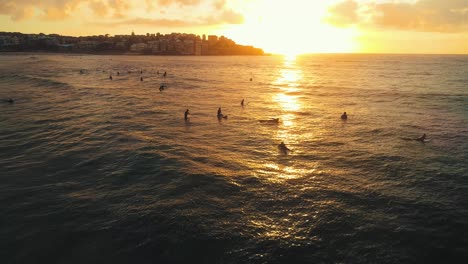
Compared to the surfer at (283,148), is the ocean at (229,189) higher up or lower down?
lower down

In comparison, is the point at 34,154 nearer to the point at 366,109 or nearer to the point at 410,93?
the point at 366,109

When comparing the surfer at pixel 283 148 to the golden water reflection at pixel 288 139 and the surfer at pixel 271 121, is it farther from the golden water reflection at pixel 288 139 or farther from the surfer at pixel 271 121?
the surfer at pixel 271 121

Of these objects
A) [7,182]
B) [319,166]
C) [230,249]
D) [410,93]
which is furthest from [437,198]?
[410,93]

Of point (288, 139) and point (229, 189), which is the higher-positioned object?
point (288, 139)

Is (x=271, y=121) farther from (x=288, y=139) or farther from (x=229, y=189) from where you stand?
(x=229, y=189)

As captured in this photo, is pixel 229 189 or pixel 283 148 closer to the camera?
pixel 229 189

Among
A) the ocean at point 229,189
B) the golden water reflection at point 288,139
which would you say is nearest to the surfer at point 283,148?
the golden water reflection at point 288,139

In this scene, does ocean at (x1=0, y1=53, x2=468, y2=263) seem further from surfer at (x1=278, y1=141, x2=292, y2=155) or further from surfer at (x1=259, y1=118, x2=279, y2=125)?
surfer at (x1=278, y1=141, x2=292, y2=155)

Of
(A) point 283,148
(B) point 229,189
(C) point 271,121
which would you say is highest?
(C) point 271,121

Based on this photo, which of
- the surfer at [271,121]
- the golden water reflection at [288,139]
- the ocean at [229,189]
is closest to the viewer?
the ocean at [229,189]

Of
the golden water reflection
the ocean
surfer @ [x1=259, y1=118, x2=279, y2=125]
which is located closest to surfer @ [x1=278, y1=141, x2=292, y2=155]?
the golden water reflection

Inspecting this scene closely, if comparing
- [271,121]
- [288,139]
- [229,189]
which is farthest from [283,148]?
[271,121]
